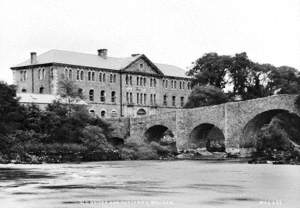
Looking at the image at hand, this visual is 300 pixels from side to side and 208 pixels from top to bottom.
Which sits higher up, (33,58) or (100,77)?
(33,58)

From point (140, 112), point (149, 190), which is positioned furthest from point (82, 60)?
point (149, 190)

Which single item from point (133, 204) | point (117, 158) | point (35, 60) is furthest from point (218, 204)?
point (35, 60)

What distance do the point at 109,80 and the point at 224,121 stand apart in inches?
1039

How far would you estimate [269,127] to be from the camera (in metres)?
61.8

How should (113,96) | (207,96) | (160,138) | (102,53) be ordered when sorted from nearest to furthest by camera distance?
(160,138) → (207,96) → (113,96) → (102,53)

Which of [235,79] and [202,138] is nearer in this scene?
[202,138]

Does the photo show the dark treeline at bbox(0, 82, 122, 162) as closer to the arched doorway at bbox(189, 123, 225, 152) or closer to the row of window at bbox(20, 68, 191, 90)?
the arched doorway at bbox(189, 123, 225, 152)

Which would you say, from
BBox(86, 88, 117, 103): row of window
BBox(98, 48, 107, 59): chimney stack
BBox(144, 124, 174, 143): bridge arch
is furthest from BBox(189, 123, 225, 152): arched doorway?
BBox(98, 48, 107, 59): chimney stack

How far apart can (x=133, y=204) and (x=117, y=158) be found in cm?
3580

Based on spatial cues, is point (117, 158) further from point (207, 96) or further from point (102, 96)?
point (102, 96)

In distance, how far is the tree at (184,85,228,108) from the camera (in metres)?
74.6

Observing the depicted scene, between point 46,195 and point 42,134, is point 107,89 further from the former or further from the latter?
point 46,195

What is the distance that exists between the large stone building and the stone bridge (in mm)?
11041

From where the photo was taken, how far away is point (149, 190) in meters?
24.9
